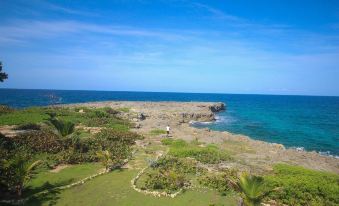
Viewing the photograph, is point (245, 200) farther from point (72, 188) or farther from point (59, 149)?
point (59, 149)

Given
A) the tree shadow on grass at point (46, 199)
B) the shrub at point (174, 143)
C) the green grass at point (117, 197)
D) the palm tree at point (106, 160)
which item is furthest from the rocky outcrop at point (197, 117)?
the tree shadow on grass at point (46, 199)

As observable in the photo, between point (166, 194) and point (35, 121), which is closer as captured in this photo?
point (166, 194)

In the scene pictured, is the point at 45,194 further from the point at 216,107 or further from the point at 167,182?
the point at 216,107

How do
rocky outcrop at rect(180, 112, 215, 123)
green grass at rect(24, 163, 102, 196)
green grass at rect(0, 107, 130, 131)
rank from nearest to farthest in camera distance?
green grass at rect(24, 163, 102, 196) < green grass at rect(0, 107, 130, 131) < rocky outcrop at rect(180, 112, 215, 123)

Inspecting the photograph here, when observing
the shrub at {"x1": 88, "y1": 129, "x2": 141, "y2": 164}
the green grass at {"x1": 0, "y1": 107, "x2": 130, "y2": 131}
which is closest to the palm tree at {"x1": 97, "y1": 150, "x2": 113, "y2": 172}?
the shrub at {"x1": 88, "y1": 129, "x2": 141, "y2": 164}

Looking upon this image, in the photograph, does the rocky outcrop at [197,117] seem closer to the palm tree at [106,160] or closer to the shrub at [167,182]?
the palm tree at [106,160]

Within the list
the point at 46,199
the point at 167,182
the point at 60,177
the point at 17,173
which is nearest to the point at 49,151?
the point at 60,177

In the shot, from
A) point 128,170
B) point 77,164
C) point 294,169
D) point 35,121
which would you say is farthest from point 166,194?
point 35,121

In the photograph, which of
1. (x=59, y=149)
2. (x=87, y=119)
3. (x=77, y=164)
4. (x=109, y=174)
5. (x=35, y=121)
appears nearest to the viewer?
(x=109, y=174)

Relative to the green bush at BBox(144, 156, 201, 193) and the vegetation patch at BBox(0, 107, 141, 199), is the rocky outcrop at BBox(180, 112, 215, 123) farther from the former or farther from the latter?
the green bush at BBox(144, 156, 201, 193)
